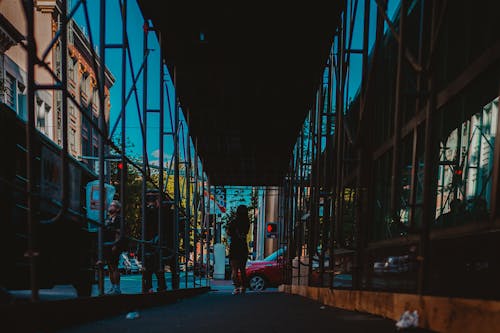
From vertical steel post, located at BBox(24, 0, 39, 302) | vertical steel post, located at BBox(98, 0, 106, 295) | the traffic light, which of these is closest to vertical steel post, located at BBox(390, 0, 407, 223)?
vertical steel post, located at BBox(24, 0, 39, 302)

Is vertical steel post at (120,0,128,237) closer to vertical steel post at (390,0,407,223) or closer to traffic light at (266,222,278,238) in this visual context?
vertical steel post at (390,0,407,223)

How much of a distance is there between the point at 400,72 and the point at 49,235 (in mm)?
3208

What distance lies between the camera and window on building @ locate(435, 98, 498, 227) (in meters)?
4.62

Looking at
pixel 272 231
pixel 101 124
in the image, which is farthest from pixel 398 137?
pixel 272 231

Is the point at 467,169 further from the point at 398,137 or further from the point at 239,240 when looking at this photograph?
the point at 239,240

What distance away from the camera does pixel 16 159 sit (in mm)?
4953

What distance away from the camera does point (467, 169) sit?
525cm

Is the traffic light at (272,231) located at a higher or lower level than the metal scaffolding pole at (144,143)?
lower

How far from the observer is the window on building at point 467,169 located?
4.62m

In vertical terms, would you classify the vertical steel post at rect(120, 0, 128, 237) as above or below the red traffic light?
above

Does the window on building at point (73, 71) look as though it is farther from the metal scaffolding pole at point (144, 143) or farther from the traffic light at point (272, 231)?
the traffic light at point (272, 231)

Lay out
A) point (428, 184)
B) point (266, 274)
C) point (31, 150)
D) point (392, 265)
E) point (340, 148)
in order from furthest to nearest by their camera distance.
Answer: point (266, 274) → point (392, 265) → point (340, 148) → point (428, 184) → point (31, 150)

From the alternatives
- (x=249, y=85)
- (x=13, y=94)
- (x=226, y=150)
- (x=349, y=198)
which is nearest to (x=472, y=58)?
(x=349, y=198)

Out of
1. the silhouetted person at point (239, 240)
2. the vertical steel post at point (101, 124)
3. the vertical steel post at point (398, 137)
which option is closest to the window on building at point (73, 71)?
the silhouetted person at point (239, 240)
